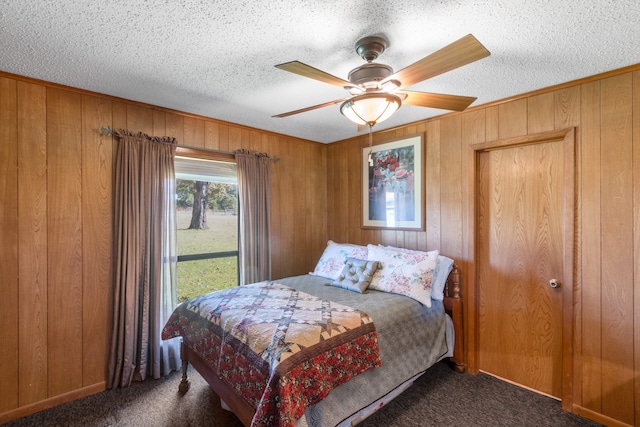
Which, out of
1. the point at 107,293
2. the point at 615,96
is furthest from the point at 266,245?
the point at 615,96

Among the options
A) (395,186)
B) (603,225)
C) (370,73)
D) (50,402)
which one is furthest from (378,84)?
(50,402)

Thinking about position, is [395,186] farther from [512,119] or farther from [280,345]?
[280,345]

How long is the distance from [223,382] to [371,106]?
1967 millimetres

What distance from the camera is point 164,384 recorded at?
250 cm

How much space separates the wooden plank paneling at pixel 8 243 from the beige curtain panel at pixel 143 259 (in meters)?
0.58

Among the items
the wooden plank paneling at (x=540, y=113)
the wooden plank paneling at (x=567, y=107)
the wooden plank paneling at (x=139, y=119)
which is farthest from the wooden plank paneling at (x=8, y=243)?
the wooden plank paneling at (x=567, y=107)

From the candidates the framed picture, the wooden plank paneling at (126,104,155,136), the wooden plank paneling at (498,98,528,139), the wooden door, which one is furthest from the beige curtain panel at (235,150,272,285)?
the wooden plank paneling at (498,98,528,139)

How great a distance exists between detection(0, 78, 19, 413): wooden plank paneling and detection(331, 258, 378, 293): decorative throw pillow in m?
2.44

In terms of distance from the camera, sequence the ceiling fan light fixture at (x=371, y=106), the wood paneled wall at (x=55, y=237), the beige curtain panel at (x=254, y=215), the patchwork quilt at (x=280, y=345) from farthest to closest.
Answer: the beige curtain panel at (x=254, y=215), the wood paneled wall at (x=55, y=237), the ceiling fan light fixture at (x=371, y=106), the patchwork quilt at (x=280, y=345)

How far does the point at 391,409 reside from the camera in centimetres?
218

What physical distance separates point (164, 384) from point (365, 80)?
113 inches

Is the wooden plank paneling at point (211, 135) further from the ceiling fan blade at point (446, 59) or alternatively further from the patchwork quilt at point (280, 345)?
the ceiling fan blade at point (446, 59)

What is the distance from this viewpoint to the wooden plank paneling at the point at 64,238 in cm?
222

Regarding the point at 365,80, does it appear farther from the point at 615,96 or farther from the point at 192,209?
the point at 192,209
